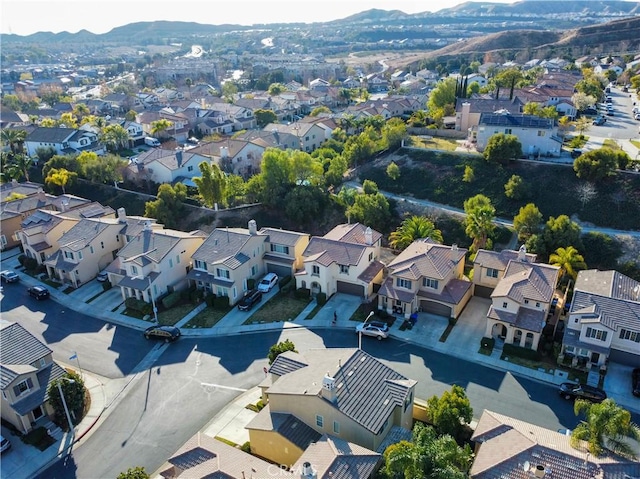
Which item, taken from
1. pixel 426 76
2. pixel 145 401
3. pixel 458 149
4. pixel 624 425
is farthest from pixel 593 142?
pixel 426 76

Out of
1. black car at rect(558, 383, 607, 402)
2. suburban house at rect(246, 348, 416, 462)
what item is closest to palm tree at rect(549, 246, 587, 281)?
black car at rect(558, 383, 607, 402)

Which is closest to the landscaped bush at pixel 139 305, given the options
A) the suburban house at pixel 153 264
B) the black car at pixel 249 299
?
the suburban house at pixel 153 264

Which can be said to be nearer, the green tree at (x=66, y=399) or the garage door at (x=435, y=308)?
the green tree at (x=66, y=399)

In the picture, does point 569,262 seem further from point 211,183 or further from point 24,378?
point 24,378

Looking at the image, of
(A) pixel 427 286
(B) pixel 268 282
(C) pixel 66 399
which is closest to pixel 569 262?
A: (A) pixel 427 286

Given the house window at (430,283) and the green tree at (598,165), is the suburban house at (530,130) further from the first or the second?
the house window at (430,283)
